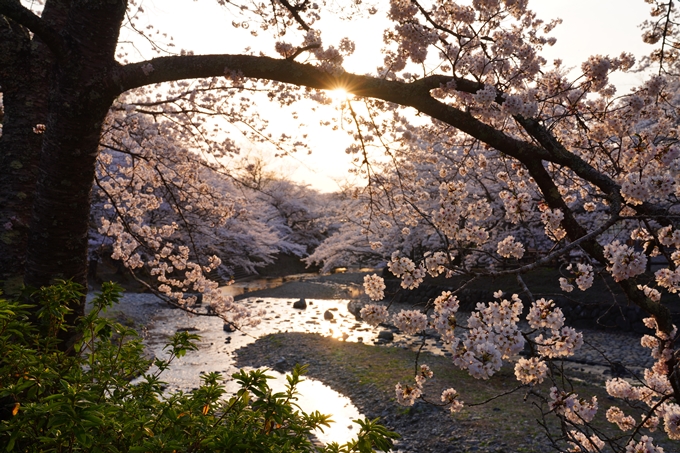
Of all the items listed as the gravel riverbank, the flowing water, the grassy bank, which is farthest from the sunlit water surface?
the grassy bank

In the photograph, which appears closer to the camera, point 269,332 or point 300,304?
point 269,332

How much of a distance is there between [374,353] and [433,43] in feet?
28.1

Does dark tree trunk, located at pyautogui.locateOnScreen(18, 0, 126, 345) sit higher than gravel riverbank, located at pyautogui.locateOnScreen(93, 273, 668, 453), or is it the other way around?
dark tree trunk, located at pyautogui.locateOnScreen(18, 0, 126, 345)

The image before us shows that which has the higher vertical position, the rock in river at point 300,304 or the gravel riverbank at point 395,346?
the rock in river at point 300,304

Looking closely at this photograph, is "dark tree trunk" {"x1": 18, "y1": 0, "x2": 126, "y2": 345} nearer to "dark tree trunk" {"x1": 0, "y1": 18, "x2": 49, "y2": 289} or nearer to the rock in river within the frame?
"dark tree trunk" {"x1": 0, "y1": 18, "x2": 49, "y2": 289}

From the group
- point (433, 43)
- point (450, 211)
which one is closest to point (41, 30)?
point (450, 211)

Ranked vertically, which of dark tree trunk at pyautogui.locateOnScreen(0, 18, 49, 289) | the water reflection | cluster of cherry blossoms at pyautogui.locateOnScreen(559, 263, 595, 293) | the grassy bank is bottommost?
the grassy bank

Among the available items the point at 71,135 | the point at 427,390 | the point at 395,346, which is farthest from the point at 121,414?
the point at 395,346

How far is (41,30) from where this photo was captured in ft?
10.2

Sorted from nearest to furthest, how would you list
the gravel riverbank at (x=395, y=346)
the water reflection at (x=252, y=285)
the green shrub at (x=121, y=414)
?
the green shrub at (x=121, y=414), the gravel riverbank at (x=395, y=346), the water reflection at (x=252, y=285)

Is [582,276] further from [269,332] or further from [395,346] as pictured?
[269,332]

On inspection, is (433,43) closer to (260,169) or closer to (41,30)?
(41,30)

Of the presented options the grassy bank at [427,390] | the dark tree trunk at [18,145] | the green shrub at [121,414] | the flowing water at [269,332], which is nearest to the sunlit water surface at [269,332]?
the flowing water at [269,332]

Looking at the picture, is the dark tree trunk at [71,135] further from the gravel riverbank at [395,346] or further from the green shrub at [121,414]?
the gravel riverbank at [395,346]
